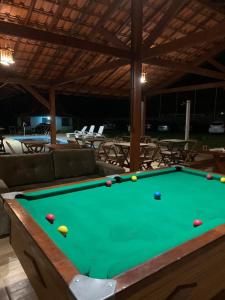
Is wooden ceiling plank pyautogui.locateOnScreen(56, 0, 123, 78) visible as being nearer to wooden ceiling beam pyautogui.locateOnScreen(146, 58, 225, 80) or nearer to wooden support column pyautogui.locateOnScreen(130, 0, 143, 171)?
wooden support column pyautogui.locateOnScreen(130, 0, 143, 171)

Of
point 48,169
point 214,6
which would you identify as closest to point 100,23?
point 214,6

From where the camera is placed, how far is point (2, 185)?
2.81m

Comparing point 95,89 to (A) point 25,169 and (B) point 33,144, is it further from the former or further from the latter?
(A) point 25,169

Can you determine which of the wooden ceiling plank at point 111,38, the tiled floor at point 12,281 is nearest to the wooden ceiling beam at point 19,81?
the wooden ceiling plank at point 111,38

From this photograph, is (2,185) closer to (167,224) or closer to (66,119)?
(167,224)

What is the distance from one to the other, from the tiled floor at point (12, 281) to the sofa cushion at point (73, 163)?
5.40 feet

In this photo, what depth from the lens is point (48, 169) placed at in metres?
3.74

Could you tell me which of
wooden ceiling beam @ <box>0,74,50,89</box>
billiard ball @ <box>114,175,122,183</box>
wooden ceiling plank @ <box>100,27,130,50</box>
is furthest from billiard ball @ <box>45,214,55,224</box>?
wooden ceiling beam @ <box>0,74,50,89</box>

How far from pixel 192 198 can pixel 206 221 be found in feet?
1.50

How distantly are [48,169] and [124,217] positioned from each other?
247 cm

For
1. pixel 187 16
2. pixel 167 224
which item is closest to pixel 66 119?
pixel 187 16

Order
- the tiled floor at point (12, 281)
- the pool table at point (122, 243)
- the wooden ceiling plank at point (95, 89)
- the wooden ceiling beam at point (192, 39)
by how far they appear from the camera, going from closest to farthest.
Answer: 1. the pool table at point (122, 243)
2. the tiled floor at point (12, 281)
3. the wooden ceiling beam at point (192, 39)
4. the wooden ceiling plank at point (95, 89)

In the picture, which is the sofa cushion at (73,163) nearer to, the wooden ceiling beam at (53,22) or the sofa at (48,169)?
the sofa at (48,169)

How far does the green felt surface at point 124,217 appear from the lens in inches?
43.4
